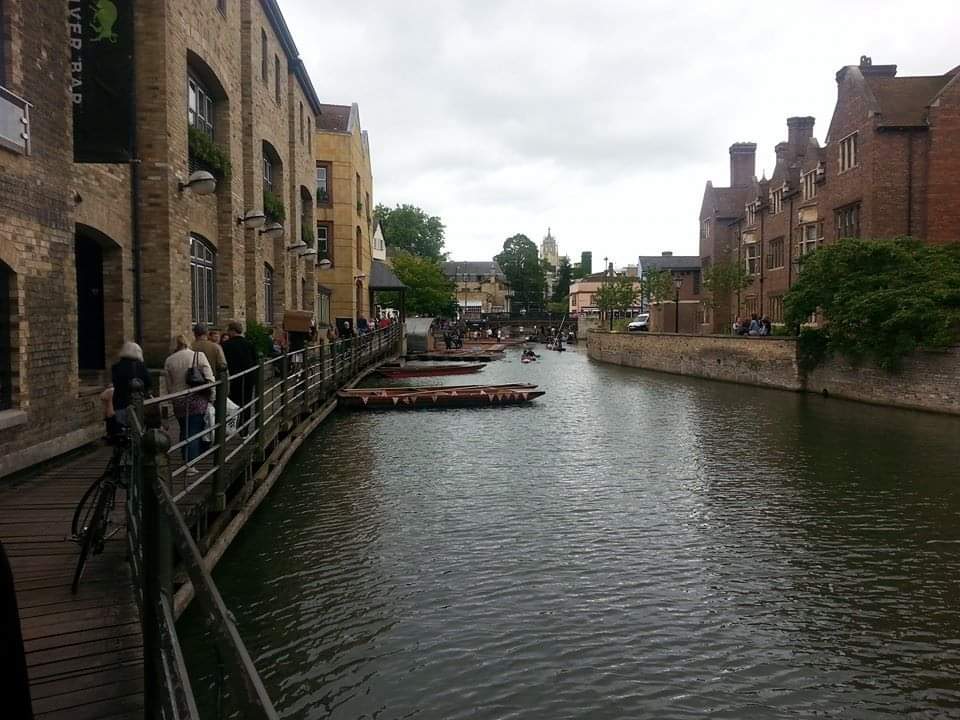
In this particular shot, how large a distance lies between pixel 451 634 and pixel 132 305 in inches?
378

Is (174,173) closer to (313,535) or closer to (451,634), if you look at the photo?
(313,535)

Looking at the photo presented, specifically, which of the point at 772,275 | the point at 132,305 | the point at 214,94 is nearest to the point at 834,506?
the point at 132,305

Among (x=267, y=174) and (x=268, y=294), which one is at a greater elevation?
(x=267, y=174)

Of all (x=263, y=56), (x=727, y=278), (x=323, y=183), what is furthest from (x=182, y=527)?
(x=727, y=278)

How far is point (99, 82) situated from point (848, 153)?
29621 mm

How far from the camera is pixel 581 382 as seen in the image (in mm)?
35812

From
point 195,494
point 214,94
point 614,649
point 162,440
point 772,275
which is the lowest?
point 614,649

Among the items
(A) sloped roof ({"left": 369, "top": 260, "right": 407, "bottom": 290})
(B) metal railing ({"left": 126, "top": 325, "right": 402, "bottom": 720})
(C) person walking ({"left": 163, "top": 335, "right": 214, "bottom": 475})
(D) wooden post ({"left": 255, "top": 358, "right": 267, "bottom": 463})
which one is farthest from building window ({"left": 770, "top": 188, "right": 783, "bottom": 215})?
(C) person walking ({"left": 163, "top": 335, "right": 214, "bottom": 475})

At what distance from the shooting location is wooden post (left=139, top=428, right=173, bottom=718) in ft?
A: 10.6

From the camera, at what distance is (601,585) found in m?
8.26

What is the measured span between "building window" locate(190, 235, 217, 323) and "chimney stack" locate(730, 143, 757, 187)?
46.4m

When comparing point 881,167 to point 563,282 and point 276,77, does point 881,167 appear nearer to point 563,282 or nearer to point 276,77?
point 276,77

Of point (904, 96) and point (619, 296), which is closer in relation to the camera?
point (904, 96)

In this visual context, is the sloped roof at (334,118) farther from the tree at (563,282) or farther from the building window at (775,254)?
the tree at (563,282)
